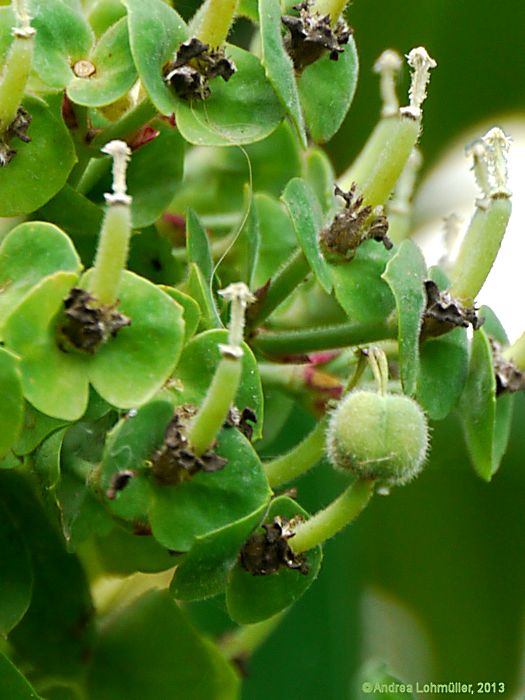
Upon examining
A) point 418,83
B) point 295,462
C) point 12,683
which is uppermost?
point 418,83

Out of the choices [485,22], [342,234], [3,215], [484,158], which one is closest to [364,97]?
[485,22]

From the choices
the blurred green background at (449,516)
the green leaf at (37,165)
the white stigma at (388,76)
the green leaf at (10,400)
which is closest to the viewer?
the green leaf at (10,400)

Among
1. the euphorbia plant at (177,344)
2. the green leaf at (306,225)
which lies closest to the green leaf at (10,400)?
the euphorbia plant at (177,344)

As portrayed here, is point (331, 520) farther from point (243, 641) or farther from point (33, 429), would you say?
point (243, 641)

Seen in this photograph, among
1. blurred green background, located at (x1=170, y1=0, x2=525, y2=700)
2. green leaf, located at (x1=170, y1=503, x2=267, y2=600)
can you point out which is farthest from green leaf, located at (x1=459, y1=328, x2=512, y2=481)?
blurred green background, located at (x1=170, y1=0, x2=525, y2=700)

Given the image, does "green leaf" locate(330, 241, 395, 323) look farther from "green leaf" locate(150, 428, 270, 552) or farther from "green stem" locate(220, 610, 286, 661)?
"green stem" locate(220, 610, 286, 661)

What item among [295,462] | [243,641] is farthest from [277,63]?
[243,641]

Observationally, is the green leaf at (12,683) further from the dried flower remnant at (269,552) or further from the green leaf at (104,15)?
the green leaf at (104,15)
